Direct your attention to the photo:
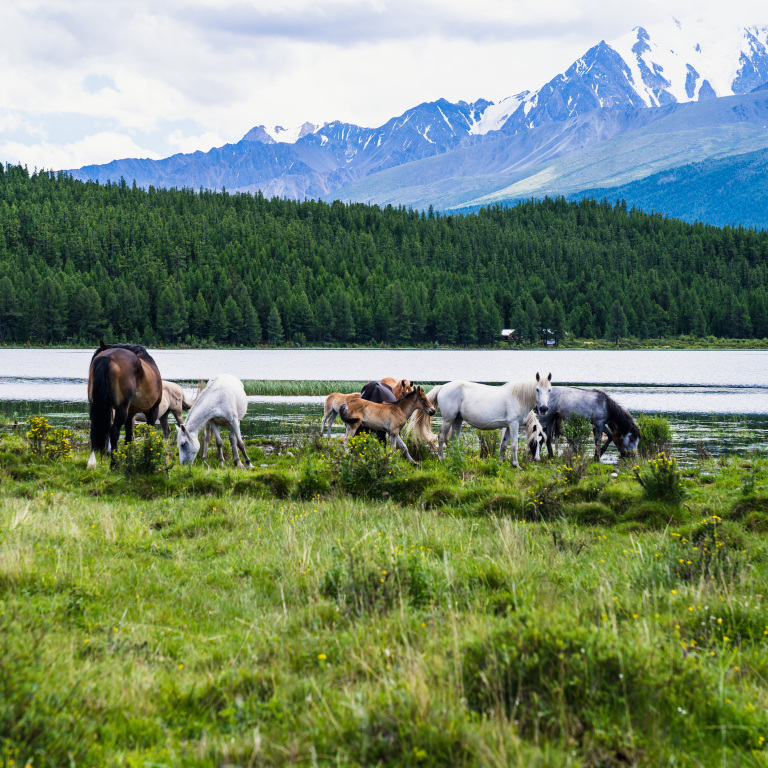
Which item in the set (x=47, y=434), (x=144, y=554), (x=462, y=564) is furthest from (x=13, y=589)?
(x=47, y=434)

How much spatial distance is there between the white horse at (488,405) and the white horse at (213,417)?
5.10 m

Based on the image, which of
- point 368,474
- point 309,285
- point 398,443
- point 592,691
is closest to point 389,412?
point 398,443

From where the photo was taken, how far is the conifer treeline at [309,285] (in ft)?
468

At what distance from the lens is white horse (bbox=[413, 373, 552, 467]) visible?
17.3 metres

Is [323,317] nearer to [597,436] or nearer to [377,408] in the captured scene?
[597,436]

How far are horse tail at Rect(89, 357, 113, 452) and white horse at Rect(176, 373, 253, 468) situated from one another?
5.19 feet

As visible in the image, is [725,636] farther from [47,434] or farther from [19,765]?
[47,434]

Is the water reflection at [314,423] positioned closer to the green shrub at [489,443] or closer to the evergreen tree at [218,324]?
the green shrub at [489,443]

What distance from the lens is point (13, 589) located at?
21.0 feet

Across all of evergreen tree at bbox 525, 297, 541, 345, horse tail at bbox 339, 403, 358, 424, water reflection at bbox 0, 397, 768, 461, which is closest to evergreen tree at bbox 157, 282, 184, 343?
evergreen tree at bbox 525, 297, 541, 345

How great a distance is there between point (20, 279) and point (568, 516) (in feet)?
509

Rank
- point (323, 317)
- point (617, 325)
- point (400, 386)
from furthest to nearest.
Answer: point (617, 325) → point (323, 317) → point (400, 386)

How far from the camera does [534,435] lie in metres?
18.0

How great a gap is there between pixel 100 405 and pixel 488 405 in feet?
30.9
